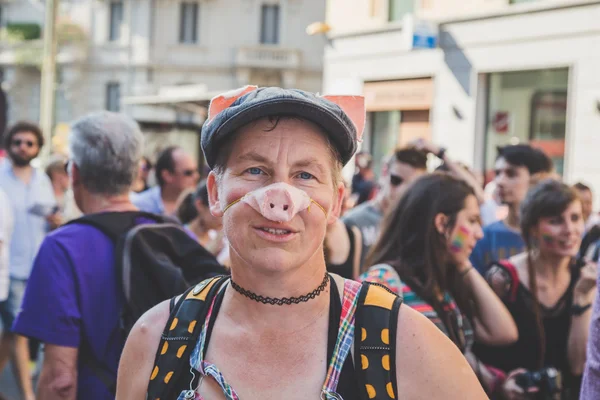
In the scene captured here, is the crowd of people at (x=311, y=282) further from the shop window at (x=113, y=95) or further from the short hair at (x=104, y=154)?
the shop window at (x=113, y=95)

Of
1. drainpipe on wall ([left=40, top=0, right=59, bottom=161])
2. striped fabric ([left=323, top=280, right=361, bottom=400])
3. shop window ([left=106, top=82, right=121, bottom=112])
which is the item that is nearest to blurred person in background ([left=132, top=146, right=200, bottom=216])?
striped fabric ([left=323, top=280, right=361, bottom=400])

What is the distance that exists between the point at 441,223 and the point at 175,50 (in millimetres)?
32260

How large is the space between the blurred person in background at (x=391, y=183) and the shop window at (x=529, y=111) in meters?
7.29

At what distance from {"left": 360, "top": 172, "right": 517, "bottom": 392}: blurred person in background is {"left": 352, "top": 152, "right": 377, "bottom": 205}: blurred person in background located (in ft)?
28.7

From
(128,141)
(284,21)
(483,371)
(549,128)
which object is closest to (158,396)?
(128,141)

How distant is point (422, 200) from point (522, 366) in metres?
1.05

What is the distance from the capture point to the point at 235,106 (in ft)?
A: 6.07

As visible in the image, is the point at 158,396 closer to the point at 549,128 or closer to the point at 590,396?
the point at 590,396

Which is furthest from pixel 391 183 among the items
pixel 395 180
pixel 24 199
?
pixel 24 199

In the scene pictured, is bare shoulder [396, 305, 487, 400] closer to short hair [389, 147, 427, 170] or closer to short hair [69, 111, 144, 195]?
short hair [69, 111, 144, 195]

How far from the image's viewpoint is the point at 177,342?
6.21 ft

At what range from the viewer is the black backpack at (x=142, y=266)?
2.87 meters

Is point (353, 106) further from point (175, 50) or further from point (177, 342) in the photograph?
point (175, 50)

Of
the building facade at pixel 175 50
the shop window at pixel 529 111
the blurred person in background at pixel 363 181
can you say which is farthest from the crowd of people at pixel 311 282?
the building facade at pixel 175 50
